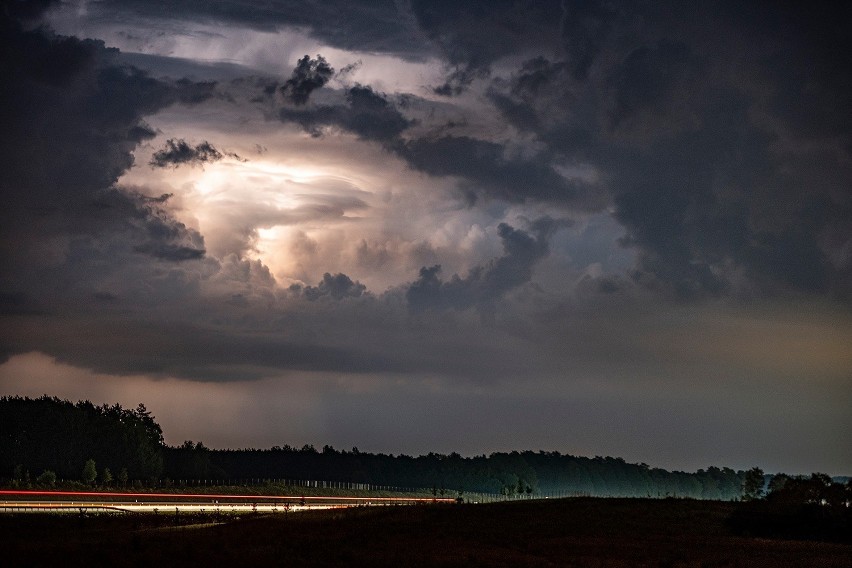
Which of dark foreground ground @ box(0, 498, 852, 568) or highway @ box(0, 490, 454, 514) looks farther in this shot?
highway @ box(0, 490, 454, 514)

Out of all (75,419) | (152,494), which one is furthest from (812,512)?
(75,419)

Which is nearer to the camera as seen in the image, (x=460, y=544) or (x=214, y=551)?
(x=214, y=551)

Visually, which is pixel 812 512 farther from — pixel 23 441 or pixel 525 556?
pixel 23 441

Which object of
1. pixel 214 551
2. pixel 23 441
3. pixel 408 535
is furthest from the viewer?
pixel 23 441

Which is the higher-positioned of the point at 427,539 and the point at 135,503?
the point at 135,503

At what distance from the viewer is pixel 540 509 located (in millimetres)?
90000

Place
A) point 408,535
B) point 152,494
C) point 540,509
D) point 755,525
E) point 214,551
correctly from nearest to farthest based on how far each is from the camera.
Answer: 1. point 214,551
2. point 408,535
3. point 755,525
4. point 540,509
5. point 152,494

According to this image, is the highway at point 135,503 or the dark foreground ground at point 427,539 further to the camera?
the highway at point 135,503

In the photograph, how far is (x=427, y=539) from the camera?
66.9 meters

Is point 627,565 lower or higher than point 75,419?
lower

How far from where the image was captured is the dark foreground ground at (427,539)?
53188 millimetres

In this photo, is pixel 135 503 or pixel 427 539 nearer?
pixel 427 539

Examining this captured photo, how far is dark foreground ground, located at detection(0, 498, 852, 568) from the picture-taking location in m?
53.2

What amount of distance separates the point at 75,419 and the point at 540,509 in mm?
117710
